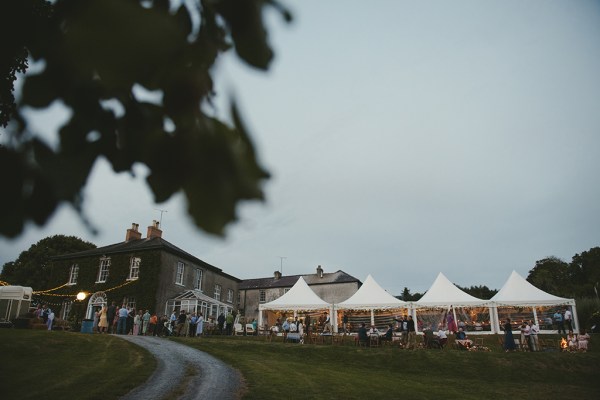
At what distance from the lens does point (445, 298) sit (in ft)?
73.6

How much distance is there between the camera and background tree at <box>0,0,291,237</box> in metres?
0.60

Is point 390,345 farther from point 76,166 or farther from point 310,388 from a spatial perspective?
point 76,166

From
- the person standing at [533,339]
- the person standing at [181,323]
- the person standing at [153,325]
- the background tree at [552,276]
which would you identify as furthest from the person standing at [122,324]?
the background tree at [552,276]

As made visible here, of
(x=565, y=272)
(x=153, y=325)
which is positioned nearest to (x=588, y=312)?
(x=153, y=325)

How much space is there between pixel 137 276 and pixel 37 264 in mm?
26422

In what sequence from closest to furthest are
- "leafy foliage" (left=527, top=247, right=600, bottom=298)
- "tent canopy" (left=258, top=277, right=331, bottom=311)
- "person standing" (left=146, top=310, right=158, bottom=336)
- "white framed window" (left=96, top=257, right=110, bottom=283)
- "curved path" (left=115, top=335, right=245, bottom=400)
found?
"curved path" (left=115, top=335, right=245, bottom=400)
"person standing" (left=146, top=310, right=158, bottom=336)
"tent canopy" (left=258, top=277, right=331, bottom=311)
"white framed window" (left=96, top=257, right=110, bottom=283)
"leafy foliage" (left=527, top=247, right=600, bottom=298)

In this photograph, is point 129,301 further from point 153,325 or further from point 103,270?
point 153,325

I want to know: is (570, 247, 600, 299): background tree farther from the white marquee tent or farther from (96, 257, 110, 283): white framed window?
(96, 257, 110, 283): white framed window

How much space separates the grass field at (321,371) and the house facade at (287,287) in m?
27.9

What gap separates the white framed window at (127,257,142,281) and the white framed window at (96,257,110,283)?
240 cm

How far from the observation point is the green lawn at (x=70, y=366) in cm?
824

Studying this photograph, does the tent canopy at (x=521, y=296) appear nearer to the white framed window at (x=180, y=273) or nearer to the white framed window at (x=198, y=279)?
the white framed window at (x=180, y=273)

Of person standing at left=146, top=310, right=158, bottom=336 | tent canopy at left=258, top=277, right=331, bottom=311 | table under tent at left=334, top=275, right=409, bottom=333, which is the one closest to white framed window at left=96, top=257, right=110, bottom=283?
A: person standing at left=146, top=310, right=158, bottom=336

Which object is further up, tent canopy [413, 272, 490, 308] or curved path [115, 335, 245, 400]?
tent canopy [413, 272, 490, 308]
